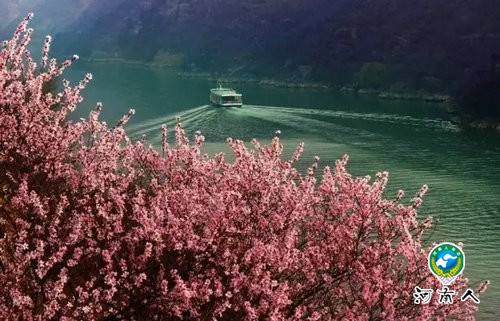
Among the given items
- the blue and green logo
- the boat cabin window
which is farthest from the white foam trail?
the blue and green logo

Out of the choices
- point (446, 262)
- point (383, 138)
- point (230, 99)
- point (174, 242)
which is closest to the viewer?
point (174, 242)

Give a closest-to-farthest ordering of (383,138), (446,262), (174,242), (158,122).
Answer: (174,242)
(446,262)
(383,138)
(158,122)

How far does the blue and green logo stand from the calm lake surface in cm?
1783

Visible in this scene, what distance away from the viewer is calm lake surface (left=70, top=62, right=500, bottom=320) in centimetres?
5425

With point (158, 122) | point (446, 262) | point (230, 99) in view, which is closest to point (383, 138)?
point (230, 99)

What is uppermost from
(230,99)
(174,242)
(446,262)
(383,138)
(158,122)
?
(230,99)

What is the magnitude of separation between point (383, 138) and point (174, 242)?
8864 cm

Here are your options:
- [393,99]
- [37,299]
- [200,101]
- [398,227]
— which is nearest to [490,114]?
[393,99]

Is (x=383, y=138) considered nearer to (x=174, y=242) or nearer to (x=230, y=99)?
(x=230, y=99)

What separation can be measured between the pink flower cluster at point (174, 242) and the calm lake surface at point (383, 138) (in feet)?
59.4

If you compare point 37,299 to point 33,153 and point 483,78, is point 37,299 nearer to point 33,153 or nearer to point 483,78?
point 33,153

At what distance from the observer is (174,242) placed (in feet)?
41.0

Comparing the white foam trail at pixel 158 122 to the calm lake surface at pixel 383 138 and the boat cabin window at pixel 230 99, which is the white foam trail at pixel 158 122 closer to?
the calm lake surface at pixel 383 138

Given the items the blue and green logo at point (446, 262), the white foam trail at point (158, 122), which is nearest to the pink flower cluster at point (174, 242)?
the blue and green logo at point (446, 262)
